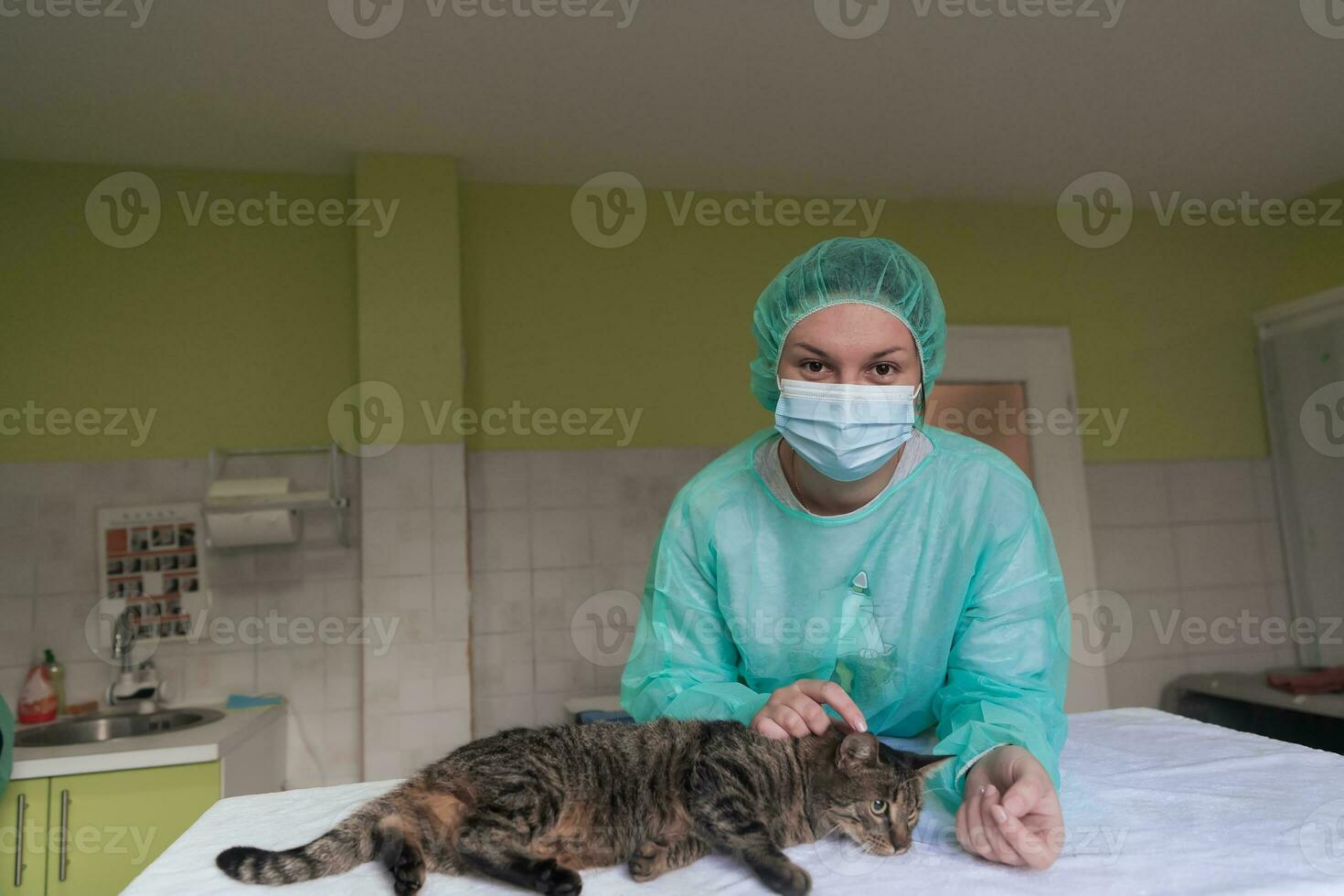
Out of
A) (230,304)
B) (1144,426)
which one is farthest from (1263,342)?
(230,304)

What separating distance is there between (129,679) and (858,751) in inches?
114

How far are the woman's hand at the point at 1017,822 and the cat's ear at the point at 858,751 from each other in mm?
122

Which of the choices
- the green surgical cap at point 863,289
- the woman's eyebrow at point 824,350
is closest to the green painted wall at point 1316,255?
the green surgical cap at point 863,289

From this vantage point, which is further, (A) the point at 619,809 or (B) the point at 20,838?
(B) the point at 20,838

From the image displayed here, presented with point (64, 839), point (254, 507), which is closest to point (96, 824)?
point (64, 839)

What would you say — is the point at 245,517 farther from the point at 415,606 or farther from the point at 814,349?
the point at 814,349

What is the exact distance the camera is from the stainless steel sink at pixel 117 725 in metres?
2.85

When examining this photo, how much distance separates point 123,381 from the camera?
328cm

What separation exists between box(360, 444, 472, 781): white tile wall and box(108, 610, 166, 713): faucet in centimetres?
A: 71

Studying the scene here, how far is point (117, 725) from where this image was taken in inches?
117

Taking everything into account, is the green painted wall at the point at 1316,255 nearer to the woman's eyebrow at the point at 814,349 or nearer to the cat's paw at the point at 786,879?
the woman's eyebrow at the point at 814,349

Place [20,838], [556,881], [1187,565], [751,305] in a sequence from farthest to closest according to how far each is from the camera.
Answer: [1187,565] → [751,305] → [20,838] → [556,881]

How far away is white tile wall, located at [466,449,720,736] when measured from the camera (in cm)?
343

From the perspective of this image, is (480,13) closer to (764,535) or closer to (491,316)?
(491,316)
